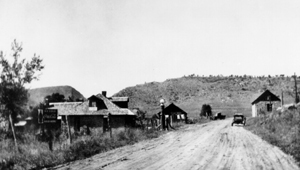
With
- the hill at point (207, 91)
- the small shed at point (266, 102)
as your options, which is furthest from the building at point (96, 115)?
the hill at point (207, 91)

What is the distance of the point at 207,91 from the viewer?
128 meters

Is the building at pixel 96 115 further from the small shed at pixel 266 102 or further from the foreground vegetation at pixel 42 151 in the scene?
the small shed at pixel 266 102

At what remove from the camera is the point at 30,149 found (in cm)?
1380

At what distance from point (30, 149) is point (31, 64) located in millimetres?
14790

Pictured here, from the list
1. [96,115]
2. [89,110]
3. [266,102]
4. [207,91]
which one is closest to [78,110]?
[89,110]

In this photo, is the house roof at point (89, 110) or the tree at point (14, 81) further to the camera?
the house roof at point (89, 110)

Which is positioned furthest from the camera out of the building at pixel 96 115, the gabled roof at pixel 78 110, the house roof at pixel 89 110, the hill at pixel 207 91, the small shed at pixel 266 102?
the hill at pixel 207 91

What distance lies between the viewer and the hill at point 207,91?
109088mm

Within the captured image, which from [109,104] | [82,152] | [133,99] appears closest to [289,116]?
[82,152]

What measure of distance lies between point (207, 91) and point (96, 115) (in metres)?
92.1

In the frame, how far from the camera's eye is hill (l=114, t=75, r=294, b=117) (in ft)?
358

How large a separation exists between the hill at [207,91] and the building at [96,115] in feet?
185

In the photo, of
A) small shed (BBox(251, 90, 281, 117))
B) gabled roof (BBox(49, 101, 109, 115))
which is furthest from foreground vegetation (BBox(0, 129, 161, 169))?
small shed (BBox(251, 90, 281, 117))

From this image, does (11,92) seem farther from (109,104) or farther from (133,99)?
(133,99)
